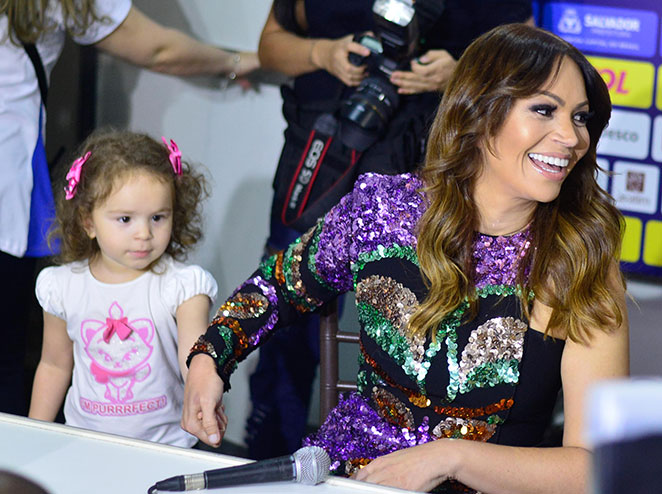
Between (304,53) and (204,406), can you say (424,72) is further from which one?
(204,406)

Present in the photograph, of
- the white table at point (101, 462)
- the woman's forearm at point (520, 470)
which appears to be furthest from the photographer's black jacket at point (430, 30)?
the white table at point (101, 462)

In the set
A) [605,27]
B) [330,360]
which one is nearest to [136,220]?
[330,360]

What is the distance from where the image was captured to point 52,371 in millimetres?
1837

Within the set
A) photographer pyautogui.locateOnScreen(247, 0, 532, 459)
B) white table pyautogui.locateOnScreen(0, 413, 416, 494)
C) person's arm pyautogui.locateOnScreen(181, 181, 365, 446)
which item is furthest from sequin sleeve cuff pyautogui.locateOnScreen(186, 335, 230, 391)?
photographer pyautogui.locateOnScreen(247, 0, 532, 459)

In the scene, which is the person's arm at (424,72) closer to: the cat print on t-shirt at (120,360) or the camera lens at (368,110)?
the camera lens at (368,110)

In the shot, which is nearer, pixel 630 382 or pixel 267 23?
pixel 630 382

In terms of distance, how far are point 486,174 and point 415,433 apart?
44 centimetres

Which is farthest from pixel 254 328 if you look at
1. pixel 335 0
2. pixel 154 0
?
pixel 154 0

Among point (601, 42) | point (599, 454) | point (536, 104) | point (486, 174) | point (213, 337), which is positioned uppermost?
point (601, 42)

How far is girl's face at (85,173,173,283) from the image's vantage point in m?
1.73

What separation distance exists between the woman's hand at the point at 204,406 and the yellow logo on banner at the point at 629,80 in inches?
51.6

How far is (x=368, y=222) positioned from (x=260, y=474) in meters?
0.56

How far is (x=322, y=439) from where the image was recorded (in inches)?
61.7

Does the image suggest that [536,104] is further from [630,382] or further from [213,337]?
[630,382]
